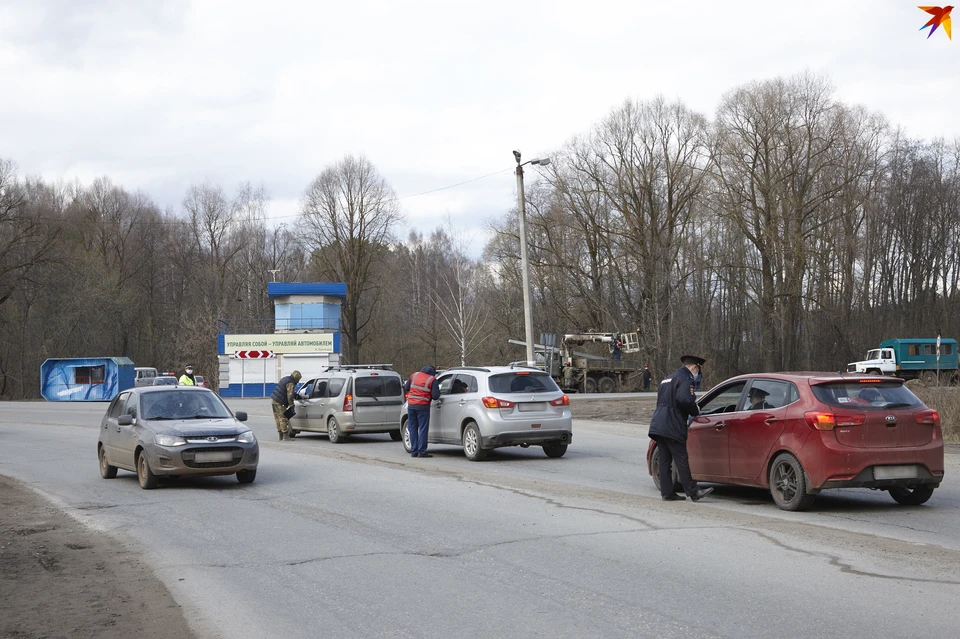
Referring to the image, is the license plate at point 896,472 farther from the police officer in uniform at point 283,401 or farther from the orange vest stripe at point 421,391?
the police officer in uniform at point 283,401

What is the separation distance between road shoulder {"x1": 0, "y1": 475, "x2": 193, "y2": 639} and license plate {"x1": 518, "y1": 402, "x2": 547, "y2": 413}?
25.9 feet

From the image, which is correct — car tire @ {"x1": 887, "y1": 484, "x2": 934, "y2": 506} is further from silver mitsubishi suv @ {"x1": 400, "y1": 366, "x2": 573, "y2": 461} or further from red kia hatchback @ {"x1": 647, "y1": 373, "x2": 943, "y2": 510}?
silver mitsubishi suv @ {"x1": 400, "y1": 366, "x2": 573, "y2": 461}

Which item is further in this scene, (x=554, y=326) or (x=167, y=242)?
(x=167, y=242)

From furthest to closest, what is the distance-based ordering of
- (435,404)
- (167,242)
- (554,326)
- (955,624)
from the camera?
(167,242), (554,326), (435,404), (955,624)

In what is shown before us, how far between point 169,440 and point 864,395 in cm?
917

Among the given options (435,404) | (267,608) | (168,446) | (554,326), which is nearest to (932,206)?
(554,326)

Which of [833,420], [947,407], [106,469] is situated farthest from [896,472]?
[106,469]

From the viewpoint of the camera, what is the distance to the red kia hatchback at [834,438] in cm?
974

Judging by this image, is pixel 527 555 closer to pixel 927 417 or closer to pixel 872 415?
pixel 872 415

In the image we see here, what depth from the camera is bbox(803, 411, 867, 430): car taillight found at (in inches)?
383

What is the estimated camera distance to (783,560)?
298 inches

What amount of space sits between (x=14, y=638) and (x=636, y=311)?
55.2 metres

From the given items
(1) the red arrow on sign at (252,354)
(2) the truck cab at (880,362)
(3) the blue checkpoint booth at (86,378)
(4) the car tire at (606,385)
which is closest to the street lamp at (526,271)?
(4) the car tire at (606,385)

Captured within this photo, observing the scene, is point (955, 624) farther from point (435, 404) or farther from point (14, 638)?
point (435, 404)
